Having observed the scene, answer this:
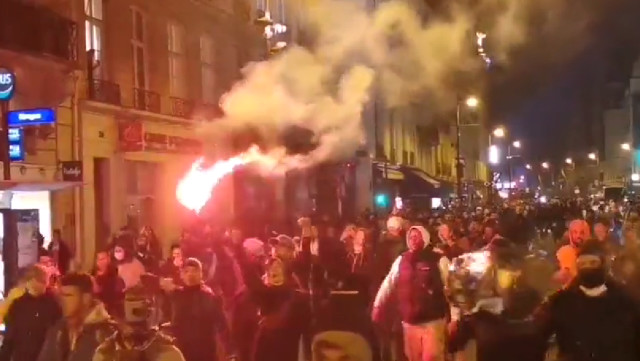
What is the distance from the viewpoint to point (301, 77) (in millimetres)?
27766

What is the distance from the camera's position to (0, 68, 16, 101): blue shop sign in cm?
1591

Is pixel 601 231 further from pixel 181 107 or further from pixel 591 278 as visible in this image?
pixel 181 107

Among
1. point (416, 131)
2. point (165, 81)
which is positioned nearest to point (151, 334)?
point (165, 81)

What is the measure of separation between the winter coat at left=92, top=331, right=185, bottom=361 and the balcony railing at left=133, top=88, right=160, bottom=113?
1855 cm

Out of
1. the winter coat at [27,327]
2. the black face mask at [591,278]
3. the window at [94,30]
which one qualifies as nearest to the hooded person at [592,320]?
the black face mask at [591,278]

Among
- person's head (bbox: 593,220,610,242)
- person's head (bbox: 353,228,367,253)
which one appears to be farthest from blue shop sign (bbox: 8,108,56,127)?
person's head (bbox: 593,220,610,242)

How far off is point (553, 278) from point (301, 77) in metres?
20.1

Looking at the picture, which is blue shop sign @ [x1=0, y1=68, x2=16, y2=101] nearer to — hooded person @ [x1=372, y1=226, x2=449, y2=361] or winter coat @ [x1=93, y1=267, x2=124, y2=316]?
winter coat @ [x1=93, y1=267, x2=124, y2=316]

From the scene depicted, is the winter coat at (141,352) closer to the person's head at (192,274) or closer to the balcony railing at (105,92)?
the person's head at (192,274)

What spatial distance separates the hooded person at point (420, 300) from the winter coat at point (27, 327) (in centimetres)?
310

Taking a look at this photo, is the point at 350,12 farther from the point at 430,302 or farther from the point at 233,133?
the point at 430,302

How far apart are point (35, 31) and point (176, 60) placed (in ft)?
29.2

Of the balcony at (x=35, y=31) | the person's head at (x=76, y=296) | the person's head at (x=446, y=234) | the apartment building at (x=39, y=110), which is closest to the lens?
the person's head at (x=76, y=296)

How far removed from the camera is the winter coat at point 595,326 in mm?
5492
